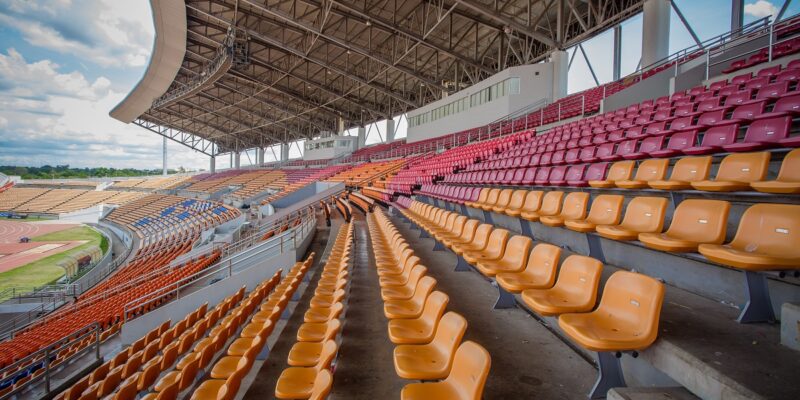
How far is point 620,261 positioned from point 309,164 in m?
32.8

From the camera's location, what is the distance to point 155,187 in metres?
42.3

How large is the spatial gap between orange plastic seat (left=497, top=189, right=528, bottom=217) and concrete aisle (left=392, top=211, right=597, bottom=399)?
1.01 m

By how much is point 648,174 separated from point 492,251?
158 cm

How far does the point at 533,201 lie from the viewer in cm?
420

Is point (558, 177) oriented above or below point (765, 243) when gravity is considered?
above

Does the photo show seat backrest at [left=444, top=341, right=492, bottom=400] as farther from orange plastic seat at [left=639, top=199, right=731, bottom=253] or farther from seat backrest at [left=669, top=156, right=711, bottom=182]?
seat backrest at [left=669, top=156, right=711, bottom=182]

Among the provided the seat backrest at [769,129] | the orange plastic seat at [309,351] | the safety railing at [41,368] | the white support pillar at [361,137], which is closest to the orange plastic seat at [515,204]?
the seat backrest at [769,129]

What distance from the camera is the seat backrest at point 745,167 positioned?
8.09 feet

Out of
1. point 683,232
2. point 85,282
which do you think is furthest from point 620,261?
point 85,282

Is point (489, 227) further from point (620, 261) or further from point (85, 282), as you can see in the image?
point (85, 282)

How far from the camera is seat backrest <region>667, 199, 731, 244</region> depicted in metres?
2.11

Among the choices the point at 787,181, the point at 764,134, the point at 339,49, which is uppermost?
the point at 339,49

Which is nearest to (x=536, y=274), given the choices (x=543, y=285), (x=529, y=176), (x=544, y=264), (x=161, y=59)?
(x=544, y=264)

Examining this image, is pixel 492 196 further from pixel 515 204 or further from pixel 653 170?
pixel 653 170
